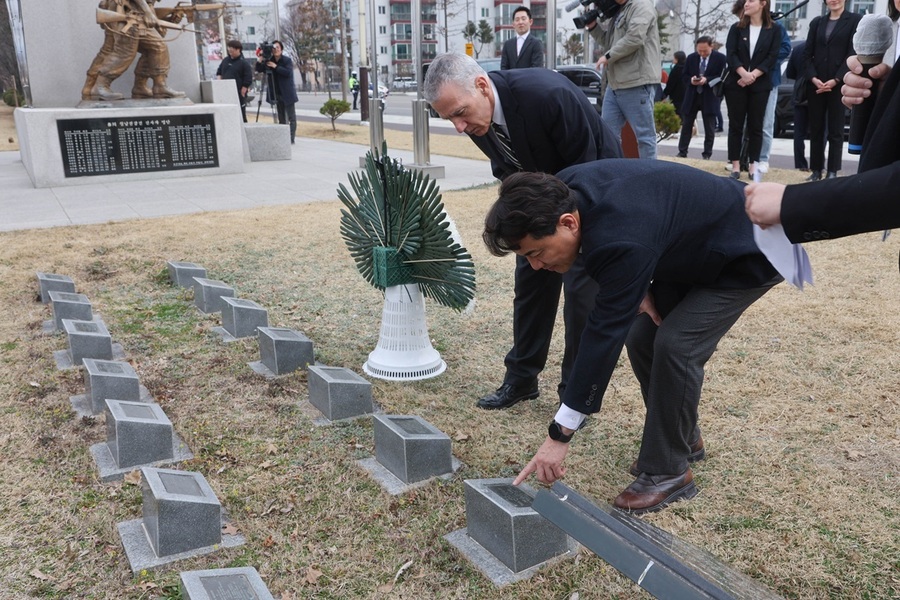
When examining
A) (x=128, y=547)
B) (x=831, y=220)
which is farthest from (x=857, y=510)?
(x=128, y=547)

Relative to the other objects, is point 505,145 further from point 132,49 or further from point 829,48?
point 132,49

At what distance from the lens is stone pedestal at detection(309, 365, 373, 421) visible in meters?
3.43

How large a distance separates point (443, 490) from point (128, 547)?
107cm

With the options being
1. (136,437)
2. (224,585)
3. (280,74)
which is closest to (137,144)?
(280,74)

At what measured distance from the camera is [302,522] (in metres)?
2.69

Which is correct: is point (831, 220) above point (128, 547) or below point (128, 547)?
above

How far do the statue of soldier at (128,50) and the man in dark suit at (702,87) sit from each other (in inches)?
303

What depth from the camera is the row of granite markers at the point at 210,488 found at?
2369 mm

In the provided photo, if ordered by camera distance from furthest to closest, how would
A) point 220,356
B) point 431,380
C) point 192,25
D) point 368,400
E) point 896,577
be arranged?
point 192,25 → point 220,356 → point 431,380 → point 368,400 → point 896,577

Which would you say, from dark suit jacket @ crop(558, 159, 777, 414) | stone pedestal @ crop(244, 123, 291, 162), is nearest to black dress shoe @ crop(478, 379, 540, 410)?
dark suit jacket @ crop(558, 159, 777, 414)

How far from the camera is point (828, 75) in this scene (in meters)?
8.28

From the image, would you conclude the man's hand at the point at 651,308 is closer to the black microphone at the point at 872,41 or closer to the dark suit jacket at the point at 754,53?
the black microphone at the point at 872,41

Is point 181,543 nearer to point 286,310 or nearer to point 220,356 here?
point 220,356

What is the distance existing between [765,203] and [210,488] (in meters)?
2.01
